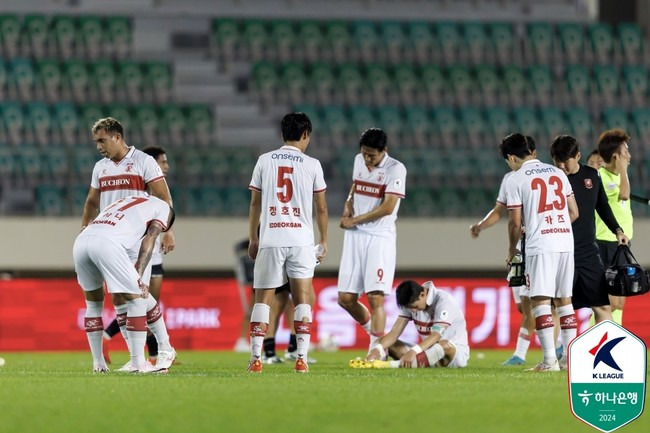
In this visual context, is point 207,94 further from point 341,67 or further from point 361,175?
point 361,175

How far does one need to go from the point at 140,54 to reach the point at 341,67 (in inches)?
160

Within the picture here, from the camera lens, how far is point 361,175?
1197 cm

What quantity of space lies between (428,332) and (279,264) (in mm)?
→ 2358

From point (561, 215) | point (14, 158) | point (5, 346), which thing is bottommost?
point (5, 346)

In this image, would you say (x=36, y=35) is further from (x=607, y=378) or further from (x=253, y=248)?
(x=607, y=378)

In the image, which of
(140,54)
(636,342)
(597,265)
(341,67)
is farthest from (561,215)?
(140,54)

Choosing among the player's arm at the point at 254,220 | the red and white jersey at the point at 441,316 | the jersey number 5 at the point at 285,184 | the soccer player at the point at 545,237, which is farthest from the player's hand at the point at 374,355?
the jersey number 5 at the point at 285,184

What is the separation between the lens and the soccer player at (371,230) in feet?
38.5

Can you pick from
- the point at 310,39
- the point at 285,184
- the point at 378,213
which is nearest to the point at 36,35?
the point at 310,39

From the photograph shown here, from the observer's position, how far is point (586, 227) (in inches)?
429

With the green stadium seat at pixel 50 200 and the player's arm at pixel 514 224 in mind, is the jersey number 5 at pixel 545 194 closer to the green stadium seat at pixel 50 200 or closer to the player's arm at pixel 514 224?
the player's arm at pixel 514 224

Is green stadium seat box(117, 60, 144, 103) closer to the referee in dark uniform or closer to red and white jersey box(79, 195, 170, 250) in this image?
the referee in dark uniform

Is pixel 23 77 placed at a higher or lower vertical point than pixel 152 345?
higher

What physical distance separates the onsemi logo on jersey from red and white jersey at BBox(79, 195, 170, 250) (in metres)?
3.30
